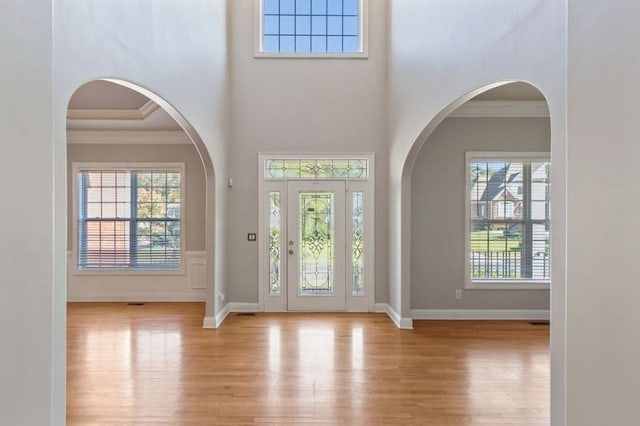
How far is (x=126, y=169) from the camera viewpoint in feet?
22.5

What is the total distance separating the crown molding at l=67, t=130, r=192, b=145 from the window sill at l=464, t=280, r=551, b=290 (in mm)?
5023

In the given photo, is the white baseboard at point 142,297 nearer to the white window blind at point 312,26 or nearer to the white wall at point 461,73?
the white wall at point 461,73

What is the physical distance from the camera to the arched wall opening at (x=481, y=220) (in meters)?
5.73

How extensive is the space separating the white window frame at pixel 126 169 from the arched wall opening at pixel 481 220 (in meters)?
3.75

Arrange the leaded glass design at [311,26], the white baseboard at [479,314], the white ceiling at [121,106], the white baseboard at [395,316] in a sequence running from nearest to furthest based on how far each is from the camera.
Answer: the white ceiling at [121,106] → the white baseboard at [395,316] → the white baseboard at [479,314] → the leaded glass design at [311,26]

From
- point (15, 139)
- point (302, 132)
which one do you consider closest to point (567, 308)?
point (15, 139)

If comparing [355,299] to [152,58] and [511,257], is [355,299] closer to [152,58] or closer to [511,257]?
[511,257]

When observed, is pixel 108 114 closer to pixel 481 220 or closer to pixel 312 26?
pixel 312 26

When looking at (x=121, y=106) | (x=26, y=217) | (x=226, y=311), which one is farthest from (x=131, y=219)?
(x=26, y=217)

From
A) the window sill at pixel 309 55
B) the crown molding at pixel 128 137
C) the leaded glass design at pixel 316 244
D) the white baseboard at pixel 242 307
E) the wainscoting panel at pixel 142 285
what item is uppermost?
the window sill at pixel 309 55

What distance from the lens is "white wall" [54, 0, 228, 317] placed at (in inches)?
99.1

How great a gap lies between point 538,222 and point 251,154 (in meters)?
4.23

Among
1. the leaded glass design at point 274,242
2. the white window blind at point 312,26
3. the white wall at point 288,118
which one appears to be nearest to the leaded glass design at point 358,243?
the white wall at point 288,118

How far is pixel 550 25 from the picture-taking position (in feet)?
7.91
